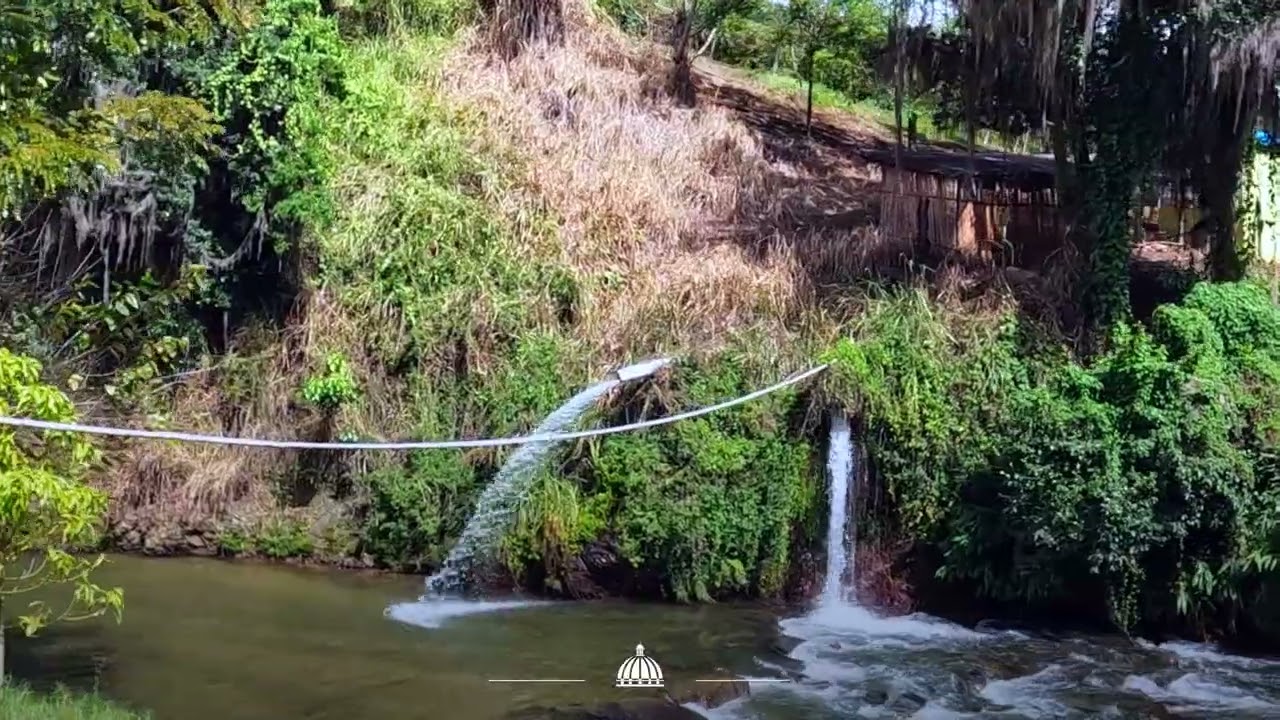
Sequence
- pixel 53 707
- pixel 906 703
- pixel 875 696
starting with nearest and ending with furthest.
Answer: pixel 53 707, pixel 906 703, pixel 875 696

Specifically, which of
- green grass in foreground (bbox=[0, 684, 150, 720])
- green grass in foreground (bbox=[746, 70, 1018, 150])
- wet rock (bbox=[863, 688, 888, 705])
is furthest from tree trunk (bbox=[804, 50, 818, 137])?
green grass in foreground (bbox=[0, 684, 150, 720])

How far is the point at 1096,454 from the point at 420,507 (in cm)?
612

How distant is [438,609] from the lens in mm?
11352

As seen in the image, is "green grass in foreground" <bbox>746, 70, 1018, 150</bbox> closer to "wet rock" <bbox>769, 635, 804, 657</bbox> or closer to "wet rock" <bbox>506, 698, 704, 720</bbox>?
"wet rock" <bbox>769, 635, 804, 657</bbox>

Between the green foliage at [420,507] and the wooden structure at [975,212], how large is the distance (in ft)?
18.5

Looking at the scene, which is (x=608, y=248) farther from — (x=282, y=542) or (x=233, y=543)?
(x=233, y=543)

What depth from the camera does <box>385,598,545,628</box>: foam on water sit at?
11.0 m

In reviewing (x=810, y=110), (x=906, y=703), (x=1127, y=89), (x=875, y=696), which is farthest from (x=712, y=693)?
(x=810, y=110)

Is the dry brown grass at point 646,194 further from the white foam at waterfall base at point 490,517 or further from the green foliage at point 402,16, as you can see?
the white foam at waterfall base at point 490,517

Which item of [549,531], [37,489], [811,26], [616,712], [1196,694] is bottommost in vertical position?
[1196,694]

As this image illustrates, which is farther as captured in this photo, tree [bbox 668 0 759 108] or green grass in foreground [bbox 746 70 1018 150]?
green grass in foreground [bbox 746 70 1018 150]

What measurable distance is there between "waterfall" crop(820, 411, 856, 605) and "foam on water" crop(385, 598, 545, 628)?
8.78 feet

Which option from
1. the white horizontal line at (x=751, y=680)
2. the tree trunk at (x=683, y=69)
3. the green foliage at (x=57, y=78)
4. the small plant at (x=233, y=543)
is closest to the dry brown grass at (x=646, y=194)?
the tree trunk at (x=683, y=69)

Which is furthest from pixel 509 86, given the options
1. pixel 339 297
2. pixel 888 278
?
pixel 888 278
